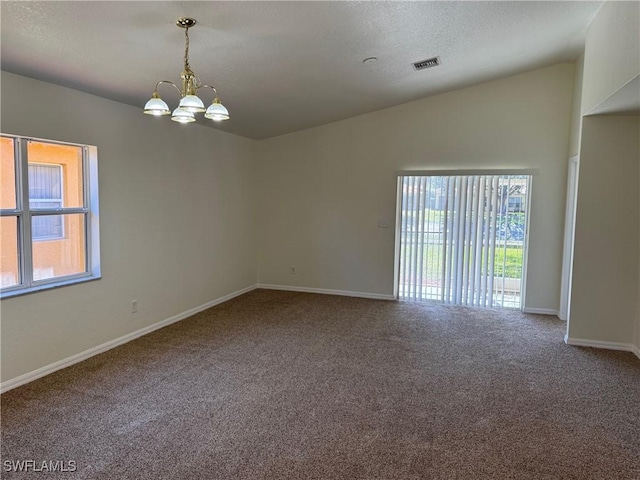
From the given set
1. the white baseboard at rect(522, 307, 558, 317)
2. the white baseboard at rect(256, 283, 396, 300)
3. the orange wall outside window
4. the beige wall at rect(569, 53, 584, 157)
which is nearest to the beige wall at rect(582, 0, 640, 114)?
the beige wall at rect(569, 53, 584, 157)

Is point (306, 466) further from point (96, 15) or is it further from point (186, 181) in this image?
point (186, 181)

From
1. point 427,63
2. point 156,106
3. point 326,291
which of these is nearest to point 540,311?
point 326,291

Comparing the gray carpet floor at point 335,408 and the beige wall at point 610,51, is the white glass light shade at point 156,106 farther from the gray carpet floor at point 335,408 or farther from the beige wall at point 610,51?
the beige wall at point 610,51

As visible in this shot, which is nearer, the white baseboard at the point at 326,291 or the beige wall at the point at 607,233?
→ the beige wall at the point at 607,233

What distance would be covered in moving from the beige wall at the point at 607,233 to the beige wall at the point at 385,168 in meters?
1.24

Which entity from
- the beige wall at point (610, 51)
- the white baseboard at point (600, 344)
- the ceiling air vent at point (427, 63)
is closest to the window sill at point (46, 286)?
the ceiling air vent at point (427, 63)

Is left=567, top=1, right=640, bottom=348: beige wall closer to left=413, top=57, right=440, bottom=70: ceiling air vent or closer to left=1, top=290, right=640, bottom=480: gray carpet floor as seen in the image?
left=1, top=290, right=640, bottom=480: gray carpet floor

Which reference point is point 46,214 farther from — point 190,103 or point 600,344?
point 600,344

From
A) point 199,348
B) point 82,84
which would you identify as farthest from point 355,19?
point 199,348

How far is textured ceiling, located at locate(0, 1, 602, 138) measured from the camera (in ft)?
8.20

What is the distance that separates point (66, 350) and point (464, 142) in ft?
17.1

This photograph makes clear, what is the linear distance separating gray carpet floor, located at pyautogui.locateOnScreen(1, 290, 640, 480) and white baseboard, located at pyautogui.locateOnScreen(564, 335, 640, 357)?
91mm

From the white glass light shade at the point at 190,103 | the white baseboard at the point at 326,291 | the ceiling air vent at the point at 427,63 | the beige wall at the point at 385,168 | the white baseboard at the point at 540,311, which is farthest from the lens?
the white baseboard at the point at 326,291

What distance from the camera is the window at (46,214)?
317 cm
